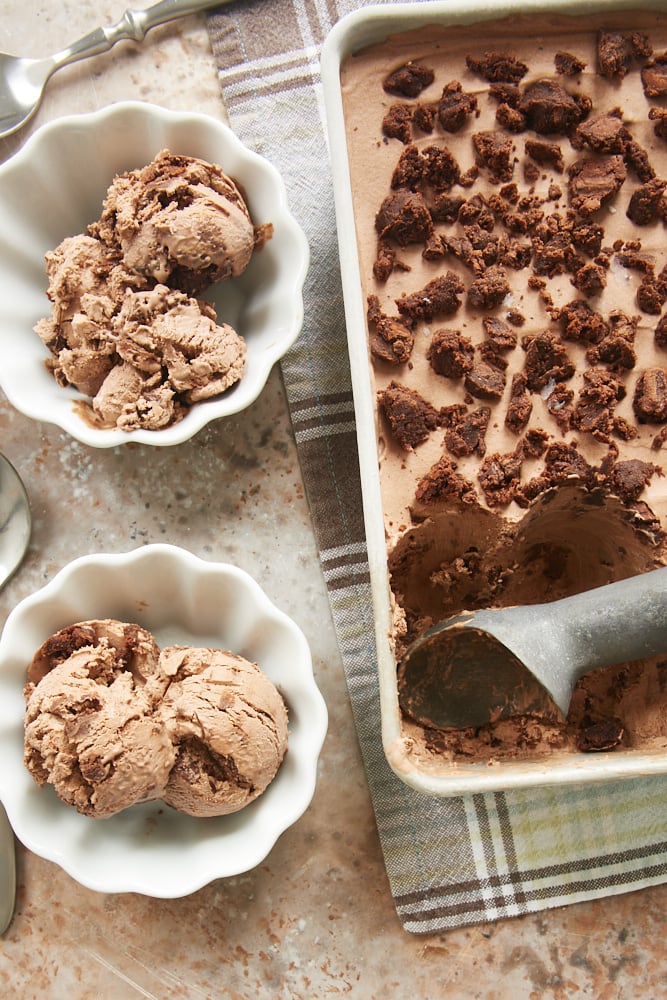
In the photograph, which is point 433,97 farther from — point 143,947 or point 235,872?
point 143,947

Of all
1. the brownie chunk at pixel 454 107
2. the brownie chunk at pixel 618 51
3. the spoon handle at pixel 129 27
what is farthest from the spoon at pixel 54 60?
the brownie chunk at pixel 618 51

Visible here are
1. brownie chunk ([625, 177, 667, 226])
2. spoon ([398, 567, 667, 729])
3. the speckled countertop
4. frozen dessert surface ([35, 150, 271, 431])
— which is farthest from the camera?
the speckled countertop

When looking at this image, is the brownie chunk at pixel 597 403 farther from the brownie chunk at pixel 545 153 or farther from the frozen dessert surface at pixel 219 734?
the frozen dessert surface at pixel 219 734

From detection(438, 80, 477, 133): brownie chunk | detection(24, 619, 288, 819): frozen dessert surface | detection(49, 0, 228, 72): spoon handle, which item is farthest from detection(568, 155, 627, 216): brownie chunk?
detection(24, 619, 288, 819): frozen dessert surface

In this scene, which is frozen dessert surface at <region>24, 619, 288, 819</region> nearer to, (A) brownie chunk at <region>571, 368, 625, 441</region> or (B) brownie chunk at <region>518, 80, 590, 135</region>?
(A) brownie chunk at <region>571, 368, 625, 441</region>

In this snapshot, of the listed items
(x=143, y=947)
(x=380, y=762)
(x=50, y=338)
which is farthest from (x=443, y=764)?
(x=50, y=338)

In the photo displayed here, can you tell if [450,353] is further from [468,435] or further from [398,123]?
[398,123]
